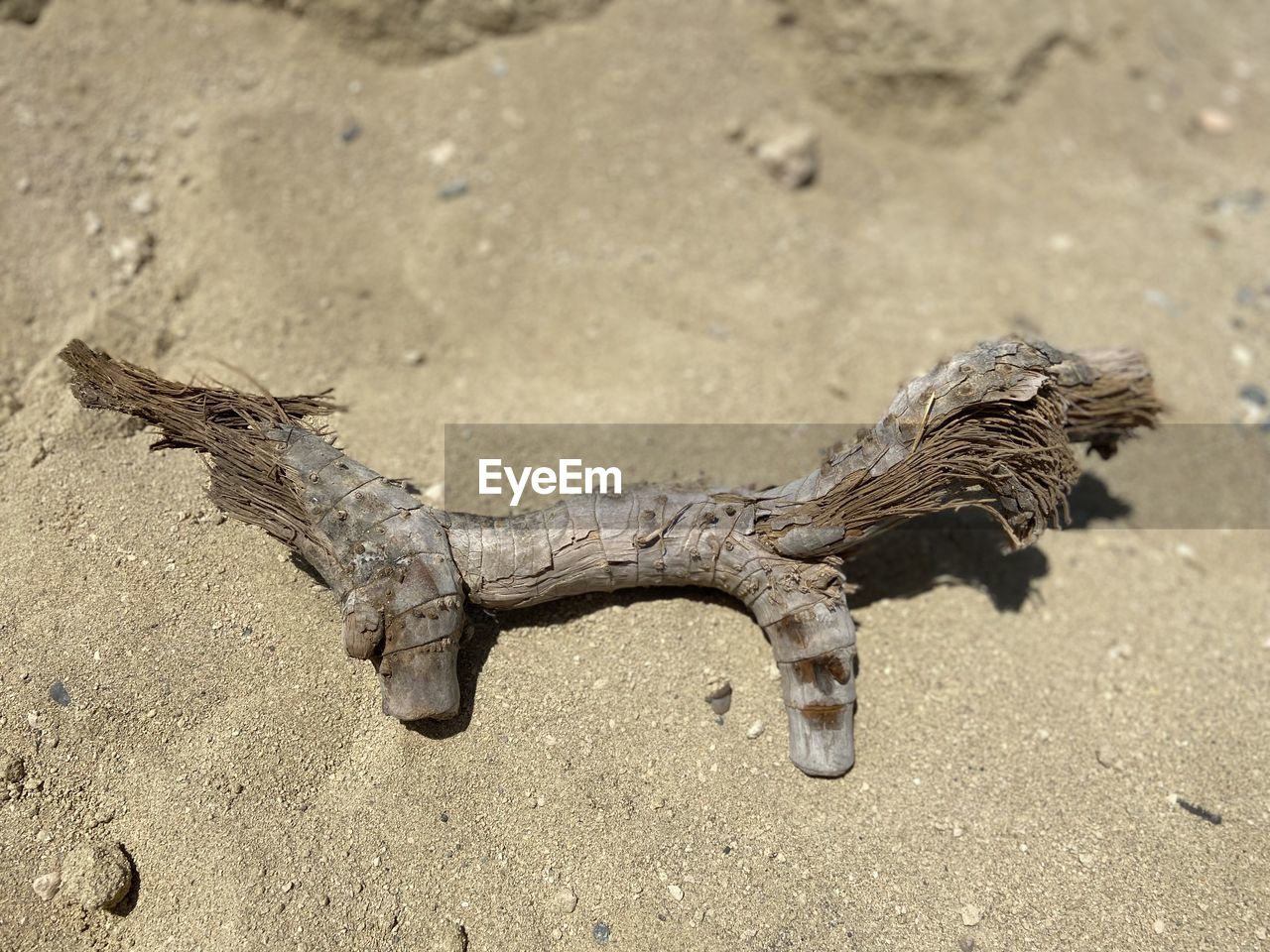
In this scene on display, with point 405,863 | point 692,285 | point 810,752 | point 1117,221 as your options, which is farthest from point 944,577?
point 1117,221

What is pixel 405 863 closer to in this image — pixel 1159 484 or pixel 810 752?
pixel 810 752

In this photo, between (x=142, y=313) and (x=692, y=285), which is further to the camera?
(x=692, y=285)

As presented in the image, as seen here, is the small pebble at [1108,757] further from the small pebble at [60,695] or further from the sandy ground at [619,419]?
the small pebble at [60,695]

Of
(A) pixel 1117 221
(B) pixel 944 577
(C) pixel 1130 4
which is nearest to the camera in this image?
(B) pixel 944 577

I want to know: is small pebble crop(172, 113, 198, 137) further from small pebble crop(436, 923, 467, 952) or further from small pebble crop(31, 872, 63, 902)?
small pebble crop(436, 923, 467, 952)

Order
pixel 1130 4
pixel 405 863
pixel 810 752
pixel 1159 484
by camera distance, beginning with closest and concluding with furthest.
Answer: pixel 405 863 → pixel 810 752 → pixel 1159 484 → pixel 1130 4

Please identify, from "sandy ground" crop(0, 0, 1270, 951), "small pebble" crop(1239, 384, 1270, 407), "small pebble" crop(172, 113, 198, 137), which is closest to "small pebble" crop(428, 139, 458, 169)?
"sandy ground" crop(0, 0, 1270, 951)

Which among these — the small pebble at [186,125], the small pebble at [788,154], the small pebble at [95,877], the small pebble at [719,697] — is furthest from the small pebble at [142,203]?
the small pebble at [719,697]
